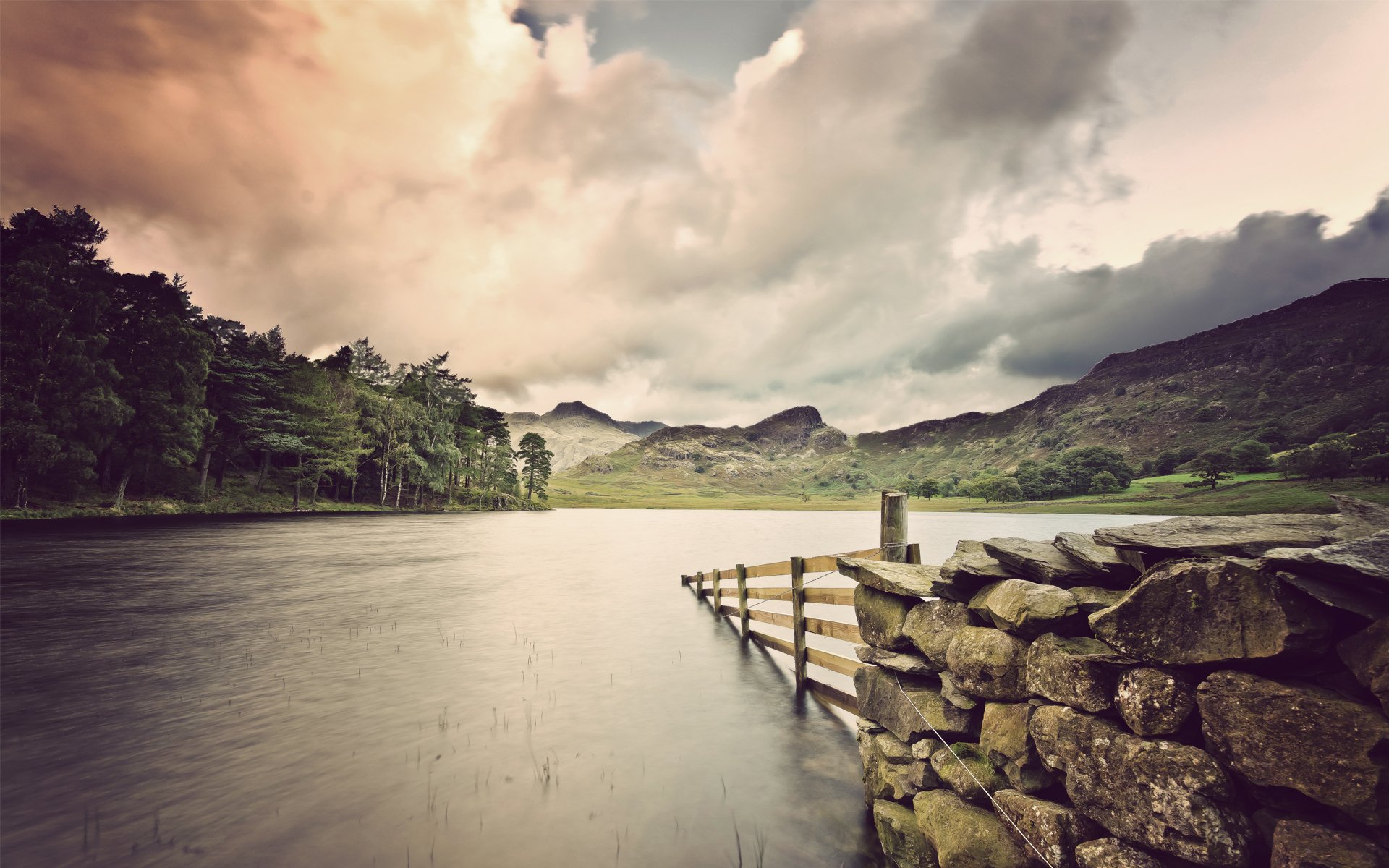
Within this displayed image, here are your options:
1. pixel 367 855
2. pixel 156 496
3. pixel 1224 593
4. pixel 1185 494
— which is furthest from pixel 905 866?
pixel 1185 494

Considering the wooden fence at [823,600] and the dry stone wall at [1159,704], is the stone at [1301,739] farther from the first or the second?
the wooden fence at [823,600]

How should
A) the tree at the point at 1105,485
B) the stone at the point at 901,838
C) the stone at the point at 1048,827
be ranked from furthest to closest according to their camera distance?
the tree at the point at 1105,485 < the stone at the point at 901,838 < the stone at the point at 1048,827

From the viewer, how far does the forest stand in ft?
162

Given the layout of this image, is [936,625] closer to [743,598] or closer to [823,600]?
[823,600]

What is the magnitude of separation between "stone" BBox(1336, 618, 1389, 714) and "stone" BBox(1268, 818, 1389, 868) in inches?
33.0

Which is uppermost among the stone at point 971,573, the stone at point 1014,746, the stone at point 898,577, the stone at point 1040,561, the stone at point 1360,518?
the stone at point 1360,518

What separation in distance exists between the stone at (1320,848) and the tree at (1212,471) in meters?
163

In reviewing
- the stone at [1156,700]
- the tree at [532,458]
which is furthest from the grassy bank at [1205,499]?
the tree at [532,458]

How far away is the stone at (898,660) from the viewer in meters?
6.90

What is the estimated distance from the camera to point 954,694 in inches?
245

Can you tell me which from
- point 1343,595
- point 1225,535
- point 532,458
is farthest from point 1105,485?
point 1343,595

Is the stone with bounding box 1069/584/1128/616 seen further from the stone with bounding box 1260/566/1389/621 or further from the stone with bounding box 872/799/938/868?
the stone with bounding box 872/799/938/868

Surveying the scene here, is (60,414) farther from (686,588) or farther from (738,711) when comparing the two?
(738,711)

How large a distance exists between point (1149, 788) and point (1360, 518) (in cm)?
300
